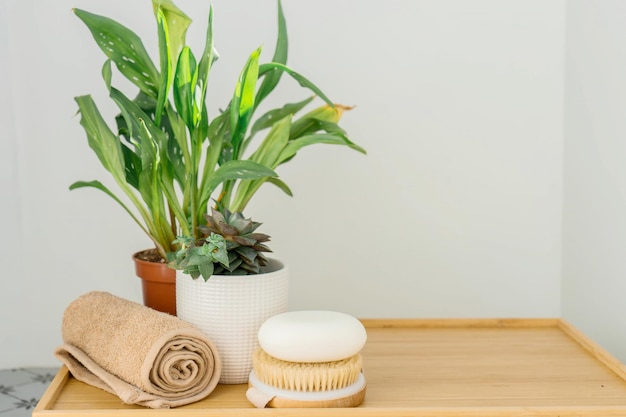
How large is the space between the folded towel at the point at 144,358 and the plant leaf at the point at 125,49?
354 mm

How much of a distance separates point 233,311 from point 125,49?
0.44 meters

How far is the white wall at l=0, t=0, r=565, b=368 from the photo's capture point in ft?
4.83

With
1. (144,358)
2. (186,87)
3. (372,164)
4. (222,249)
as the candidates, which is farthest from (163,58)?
(372,164)

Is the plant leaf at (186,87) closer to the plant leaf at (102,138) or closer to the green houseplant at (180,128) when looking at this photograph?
the green houseplant at (180,128)

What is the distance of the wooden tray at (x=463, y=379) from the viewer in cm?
88

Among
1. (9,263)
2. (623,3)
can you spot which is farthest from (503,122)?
(9,263)

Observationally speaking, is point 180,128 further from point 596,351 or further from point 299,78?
point 596,351

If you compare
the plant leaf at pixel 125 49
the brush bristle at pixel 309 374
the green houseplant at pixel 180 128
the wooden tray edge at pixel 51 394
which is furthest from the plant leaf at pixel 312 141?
the wooden tray edge at pixel 51 394

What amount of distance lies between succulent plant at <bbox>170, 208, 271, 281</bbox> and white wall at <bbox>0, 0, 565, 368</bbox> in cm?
50

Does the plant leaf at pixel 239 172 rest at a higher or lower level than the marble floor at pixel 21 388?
higher

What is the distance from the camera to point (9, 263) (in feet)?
4.88

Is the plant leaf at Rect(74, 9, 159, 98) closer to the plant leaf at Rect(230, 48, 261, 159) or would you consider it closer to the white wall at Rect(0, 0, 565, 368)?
the plant leaf at Rect(230, 48, 261, 159)

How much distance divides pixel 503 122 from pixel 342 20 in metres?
0.40

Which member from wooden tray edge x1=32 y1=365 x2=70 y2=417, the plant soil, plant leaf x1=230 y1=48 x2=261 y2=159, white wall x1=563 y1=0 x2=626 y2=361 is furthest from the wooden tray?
plant leaf x1=230 y1=48 x2=261 y2=159
